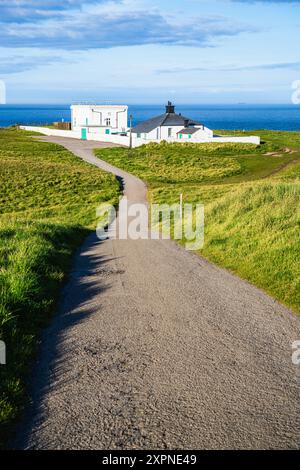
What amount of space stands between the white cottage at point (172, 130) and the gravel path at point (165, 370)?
68286 mm

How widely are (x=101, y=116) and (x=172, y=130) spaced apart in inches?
847

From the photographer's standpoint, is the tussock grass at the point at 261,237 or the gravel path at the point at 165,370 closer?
the gravel path at the point at 165,370

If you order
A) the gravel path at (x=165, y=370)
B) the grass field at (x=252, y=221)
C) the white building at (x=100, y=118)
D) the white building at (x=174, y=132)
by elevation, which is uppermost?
the white building at (x=100, y=118)

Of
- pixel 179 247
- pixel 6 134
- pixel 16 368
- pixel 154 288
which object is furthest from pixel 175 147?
pixel 16 368

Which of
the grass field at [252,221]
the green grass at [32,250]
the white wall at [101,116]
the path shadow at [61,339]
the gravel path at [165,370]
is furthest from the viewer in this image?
the white wall at [101,116]

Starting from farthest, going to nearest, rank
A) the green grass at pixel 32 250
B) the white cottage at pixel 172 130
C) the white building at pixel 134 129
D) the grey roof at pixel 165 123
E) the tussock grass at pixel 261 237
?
the grey roof at pixel 165 123 → the white cottage at pixel 172 130 → the white building at pixel 134 129 → the tussock grass at pixel 261 237 → the green grass at pixel 32 250

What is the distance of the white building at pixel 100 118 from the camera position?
3743 inches

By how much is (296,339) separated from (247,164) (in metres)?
49.7

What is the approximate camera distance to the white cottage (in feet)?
261

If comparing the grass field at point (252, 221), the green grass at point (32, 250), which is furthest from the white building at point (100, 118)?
the green grass at point (32, 250)

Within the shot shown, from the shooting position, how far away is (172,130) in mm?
81625

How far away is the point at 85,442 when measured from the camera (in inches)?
251

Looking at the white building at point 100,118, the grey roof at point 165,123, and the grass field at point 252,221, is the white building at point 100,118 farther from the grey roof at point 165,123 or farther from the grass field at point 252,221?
the grass field at point 252,221

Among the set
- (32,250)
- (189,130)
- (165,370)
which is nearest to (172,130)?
(189,130)
